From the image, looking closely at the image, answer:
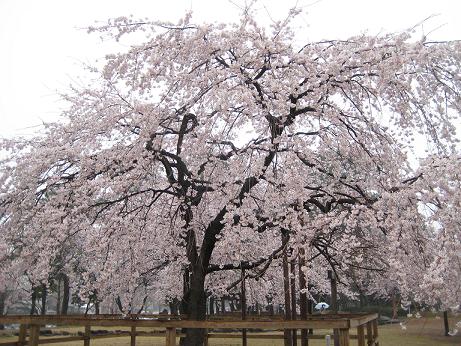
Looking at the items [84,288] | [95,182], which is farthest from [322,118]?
[84,288]

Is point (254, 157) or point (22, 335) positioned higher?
point (254, 157)

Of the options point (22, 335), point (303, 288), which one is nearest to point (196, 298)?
point (303, 288)

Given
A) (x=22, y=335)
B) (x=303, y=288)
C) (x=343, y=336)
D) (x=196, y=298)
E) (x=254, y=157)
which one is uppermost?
(x=254, y=157)

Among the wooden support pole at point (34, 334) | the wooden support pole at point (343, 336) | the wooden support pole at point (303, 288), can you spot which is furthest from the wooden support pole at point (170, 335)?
the wooden support pole at point (303, 288)

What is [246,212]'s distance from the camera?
805 centimetres

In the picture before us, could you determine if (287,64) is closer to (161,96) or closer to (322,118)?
(322,118)

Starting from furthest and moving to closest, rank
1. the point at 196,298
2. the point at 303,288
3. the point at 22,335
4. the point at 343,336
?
the point at 196,298 → the point at 303,288 → the point at 22,335 → the point at 343,336

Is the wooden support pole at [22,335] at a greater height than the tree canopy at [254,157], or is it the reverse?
the tree canopy at [254,157]

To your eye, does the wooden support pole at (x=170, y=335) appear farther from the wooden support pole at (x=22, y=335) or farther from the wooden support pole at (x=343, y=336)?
the wooden support pole at (x=22, y=335)

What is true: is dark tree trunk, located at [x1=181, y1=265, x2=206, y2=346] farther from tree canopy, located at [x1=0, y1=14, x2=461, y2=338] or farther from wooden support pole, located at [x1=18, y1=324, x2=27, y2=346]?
wooden support pole, located at [x1=18, y1=324, x2=27, y2=346]

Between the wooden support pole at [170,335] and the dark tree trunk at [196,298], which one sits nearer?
the wooden support pole at [170,335]

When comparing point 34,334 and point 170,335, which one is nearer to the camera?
point 170,335

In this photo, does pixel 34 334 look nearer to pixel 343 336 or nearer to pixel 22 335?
pixel 22 335

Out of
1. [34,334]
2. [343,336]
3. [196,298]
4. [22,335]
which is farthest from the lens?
[196,298]
